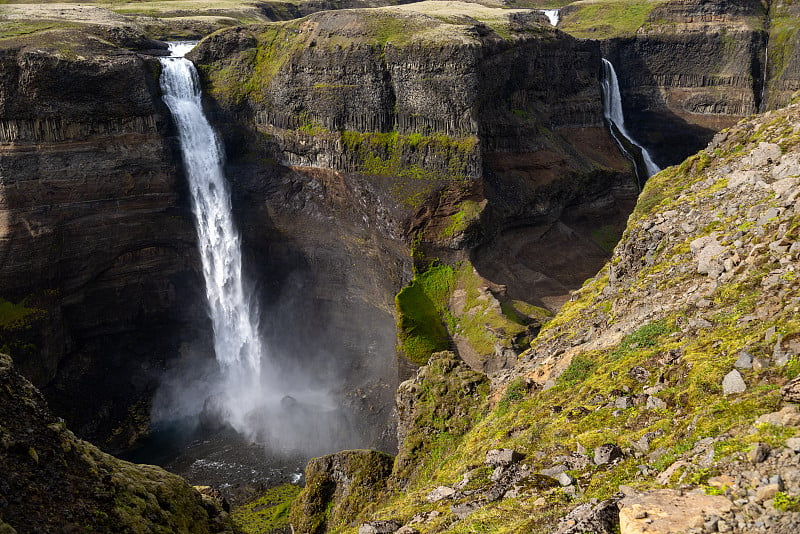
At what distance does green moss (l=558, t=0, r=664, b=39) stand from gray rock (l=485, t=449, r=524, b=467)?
72.4 metres

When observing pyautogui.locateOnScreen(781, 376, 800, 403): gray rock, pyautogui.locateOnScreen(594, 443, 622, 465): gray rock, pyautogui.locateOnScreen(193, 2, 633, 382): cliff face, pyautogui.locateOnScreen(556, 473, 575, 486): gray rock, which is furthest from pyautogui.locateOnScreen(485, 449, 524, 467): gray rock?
pyautogui.locateOnScreen(193, 2, 633, 382): cliff face

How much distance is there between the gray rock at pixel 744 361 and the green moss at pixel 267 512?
82.2ft

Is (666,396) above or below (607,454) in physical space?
above

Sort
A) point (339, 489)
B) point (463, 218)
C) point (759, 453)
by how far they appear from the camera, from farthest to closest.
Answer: point (463, 218), point (339, 489), point (759, 453)

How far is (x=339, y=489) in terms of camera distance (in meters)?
22.4

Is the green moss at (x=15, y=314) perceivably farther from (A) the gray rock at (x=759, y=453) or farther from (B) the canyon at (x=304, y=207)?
(A) the gray rock at (x=759, y=453)

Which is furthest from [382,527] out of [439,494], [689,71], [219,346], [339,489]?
[689,71]

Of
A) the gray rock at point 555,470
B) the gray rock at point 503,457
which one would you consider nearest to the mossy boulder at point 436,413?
the gray rock at point 503,457

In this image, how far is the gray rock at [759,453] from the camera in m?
8.57

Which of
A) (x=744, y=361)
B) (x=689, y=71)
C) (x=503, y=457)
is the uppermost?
(x=689, y=71)

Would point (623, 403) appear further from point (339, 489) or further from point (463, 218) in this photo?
point (463, 218)

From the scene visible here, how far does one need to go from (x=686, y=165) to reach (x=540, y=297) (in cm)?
2080

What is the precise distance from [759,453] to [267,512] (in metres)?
Answer: 28.9

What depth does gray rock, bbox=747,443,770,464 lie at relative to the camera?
8570mm
